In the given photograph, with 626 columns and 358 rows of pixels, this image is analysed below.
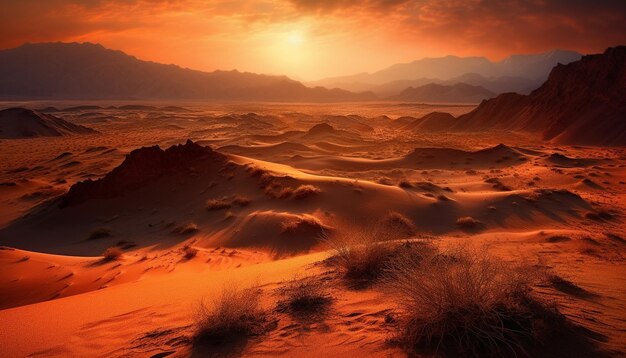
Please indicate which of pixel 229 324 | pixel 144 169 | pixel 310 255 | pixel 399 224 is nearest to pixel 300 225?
pixel 310 255

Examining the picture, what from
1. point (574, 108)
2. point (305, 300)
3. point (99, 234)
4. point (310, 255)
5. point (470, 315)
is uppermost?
point (574, 108)

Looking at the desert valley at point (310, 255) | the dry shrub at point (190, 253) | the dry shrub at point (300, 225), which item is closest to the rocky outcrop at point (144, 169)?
the desert valley at point (310, 255)

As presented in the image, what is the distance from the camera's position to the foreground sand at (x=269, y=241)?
436cm

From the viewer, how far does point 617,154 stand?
113ft

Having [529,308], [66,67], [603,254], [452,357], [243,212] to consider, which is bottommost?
[243,212]

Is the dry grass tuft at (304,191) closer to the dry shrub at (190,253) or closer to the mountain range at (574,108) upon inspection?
the dry shrub at (190,253)

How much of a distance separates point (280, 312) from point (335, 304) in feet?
2.42

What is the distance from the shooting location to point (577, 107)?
169 feet

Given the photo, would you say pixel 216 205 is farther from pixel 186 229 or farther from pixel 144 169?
pixel 144 169

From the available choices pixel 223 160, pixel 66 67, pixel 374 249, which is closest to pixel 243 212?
pixel 223 160

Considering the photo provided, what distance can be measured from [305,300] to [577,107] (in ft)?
202

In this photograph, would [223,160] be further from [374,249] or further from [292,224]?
[374,249]

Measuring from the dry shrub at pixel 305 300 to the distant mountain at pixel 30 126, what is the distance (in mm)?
65004

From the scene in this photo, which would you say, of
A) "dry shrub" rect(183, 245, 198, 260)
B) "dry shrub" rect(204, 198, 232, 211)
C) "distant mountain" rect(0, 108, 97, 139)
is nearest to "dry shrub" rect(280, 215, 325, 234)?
"dry shrub" rect(183, 245, 198, 260)
